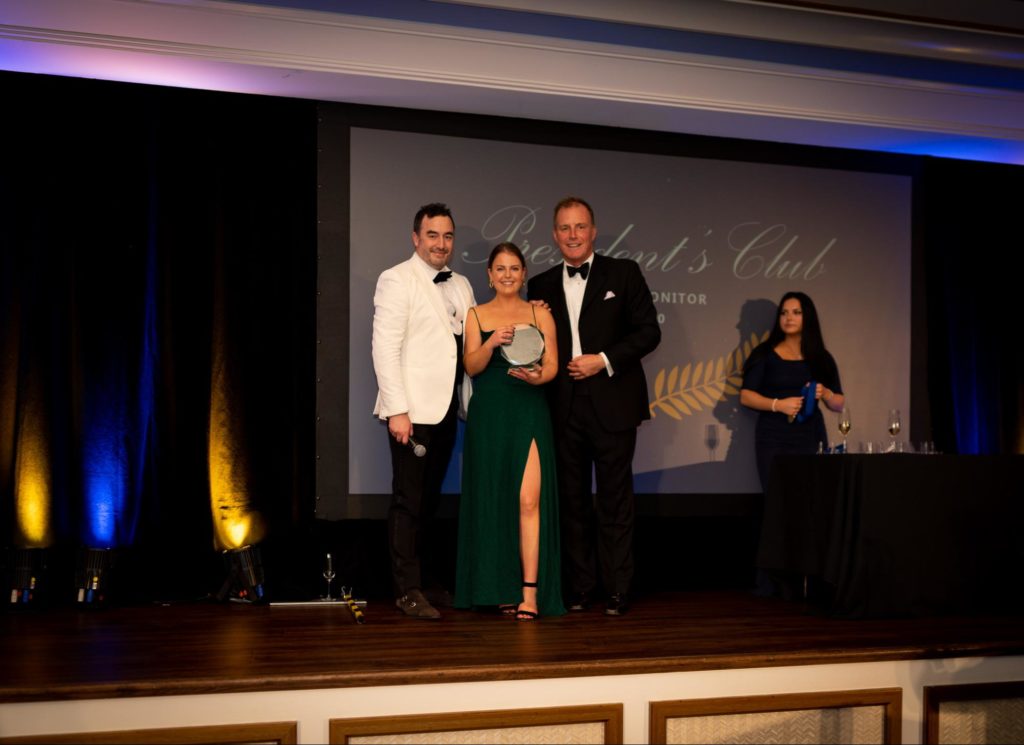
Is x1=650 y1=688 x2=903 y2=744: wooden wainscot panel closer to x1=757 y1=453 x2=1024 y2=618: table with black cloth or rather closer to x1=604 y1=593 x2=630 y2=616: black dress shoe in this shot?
x1=757 y1=453 x2=1024 y2=618: table with black cloth

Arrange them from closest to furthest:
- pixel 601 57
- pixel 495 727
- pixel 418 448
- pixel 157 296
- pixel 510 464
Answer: pixel 495 727 → pixel 418 448 → pixel 510 464 → pixel 157 296 → pixel 601 57

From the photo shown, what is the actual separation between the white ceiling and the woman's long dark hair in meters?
1.03

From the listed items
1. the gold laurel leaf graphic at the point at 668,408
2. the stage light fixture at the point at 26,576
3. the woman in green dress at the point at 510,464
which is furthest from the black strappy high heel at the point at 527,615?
the stage light fixture at the point at 26,576

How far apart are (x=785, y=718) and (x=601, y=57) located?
3.35 meters

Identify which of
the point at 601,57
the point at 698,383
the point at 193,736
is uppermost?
the point at 601,57

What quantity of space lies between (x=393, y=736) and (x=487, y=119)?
11.3 feet

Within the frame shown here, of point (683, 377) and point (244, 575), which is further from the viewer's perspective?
Answer: point (683, 377)

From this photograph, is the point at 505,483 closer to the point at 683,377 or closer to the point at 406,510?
the point at 406,510

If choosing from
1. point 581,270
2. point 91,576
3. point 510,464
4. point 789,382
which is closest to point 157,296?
point 91,576

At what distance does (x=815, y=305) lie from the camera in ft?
19.5

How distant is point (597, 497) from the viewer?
14.9 feet

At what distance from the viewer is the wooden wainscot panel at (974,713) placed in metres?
3.68

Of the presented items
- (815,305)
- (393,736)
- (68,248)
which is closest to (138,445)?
(68,248)

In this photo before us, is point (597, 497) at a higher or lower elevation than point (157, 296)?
lower
